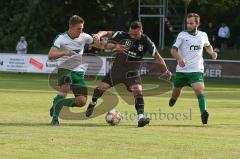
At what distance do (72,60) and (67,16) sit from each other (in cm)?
3389

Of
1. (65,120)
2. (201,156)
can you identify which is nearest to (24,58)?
(65,120)

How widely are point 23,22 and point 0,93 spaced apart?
2318 cm

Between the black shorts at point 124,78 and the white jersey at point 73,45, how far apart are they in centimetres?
59

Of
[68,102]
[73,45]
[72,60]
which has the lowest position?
[68,102]

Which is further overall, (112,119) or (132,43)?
(132,43)

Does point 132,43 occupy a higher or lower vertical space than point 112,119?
higher

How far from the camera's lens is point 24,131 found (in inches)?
521

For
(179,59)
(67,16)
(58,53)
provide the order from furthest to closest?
(67,16) → (179,59) → (58,53)

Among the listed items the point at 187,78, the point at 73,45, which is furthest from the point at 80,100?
the point at 187,78

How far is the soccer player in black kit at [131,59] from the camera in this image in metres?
14.9

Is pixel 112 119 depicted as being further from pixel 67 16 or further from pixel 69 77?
pixel 67 16

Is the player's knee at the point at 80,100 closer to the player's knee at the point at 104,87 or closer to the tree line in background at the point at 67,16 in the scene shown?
the player's knee at the point at 104,87

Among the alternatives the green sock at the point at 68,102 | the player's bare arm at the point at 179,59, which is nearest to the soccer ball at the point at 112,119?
the green sock at the point at 68,102

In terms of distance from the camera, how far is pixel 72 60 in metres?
15.4
